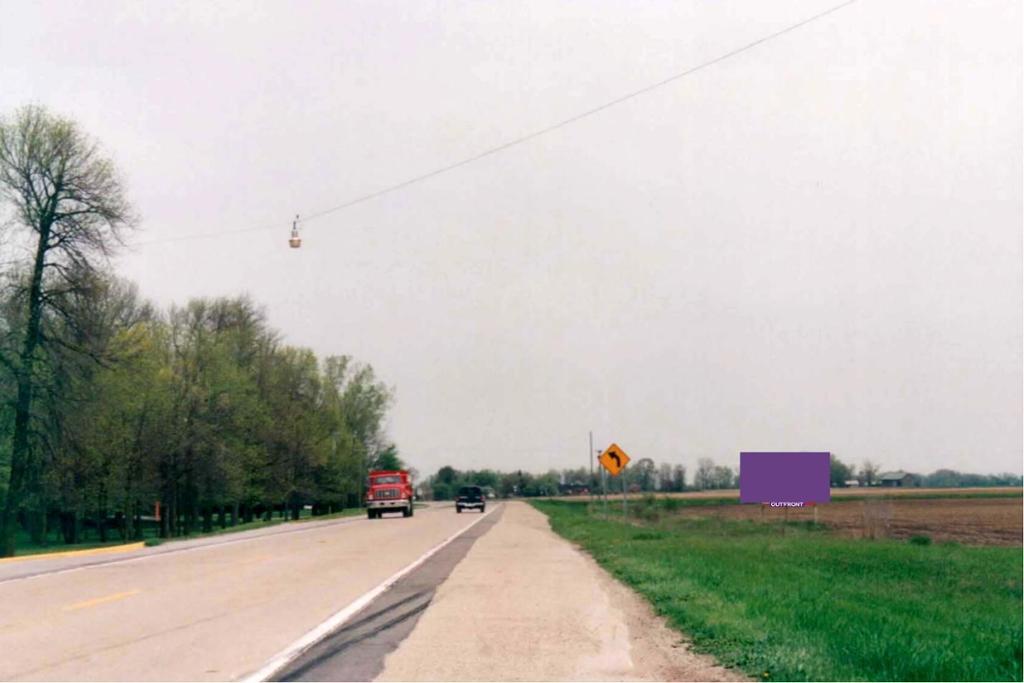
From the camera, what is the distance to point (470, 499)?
89.0 meters

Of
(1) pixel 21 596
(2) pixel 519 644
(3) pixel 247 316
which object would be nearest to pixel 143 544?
(1) pixel 21 596

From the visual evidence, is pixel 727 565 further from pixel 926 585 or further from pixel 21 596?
pixel 21 596

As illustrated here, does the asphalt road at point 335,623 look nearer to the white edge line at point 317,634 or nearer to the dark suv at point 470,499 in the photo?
the white edge line at point 317,634

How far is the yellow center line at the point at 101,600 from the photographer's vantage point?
16.8 m

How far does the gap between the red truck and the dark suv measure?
17181 mm

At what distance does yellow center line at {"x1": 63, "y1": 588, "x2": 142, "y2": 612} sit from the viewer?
1678 cm

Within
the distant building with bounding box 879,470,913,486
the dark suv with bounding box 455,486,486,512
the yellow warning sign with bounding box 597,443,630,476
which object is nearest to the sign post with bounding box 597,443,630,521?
the yellow warning sign with bounding box 597,443,630,476

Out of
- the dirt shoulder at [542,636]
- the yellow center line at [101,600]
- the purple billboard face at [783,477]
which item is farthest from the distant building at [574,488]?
the yellow center line at [101,600]

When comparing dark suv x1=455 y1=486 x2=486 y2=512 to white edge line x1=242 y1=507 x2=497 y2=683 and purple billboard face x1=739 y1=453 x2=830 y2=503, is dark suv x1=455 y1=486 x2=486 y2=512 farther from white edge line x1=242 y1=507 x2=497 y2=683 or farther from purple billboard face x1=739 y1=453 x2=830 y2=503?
purple billboard face x1=739 y1=453 x2=830 y2=503

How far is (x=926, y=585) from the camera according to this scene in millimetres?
22156

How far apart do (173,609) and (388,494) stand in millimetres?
54692

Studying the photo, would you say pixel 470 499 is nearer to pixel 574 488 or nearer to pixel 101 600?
pixel 574 488

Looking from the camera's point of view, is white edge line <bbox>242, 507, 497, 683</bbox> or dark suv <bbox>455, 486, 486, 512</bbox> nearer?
white edge line <bbox>242, 507, 497, 683</bbox>

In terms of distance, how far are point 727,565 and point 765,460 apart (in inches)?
98.8
